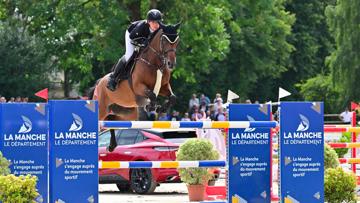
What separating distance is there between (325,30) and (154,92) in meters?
52.3

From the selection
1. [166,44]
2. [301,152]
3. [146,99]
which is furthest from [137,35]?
[301,152]

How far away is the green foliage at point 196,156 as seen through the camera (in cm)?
1493

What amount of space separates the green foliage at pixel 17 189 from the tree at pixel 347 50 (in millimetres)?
49027

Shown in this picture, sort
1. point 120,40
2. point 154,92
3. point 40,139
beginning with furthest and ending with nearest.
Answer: point 120,40, point 154,92, point 40,139

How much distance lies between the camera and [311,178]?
37.8 ft

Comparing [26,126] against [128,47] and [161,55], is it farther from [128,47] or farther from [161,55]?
[128,47]

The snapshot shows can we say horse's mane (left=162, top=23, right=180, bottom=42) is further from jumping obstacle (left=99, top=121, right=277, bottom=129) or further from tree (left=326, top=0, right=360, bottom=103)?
tree (left=326, top=0, right=360, bottom=103)

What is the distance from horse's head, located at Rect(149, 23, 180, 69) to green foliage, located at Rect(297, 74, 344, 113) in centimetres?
4631

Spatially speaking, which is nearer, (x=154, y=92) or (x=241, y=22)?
(x=154, y=92)

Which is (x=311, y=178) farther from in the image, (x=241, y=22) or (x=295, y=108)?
(x=241, y=22)

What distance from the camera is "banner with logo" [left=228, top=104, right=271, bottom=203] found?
456 inches

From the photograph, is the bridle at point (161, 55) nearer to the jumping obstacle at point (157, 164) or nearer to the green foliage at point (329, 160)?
the green foliage at point (329, 160)

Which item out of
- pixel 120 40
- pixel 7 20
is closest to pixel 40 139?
pixel 120 40

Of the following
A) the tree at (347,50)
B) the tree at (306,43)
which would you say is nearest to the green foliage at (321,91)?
the tree at (306,43)
